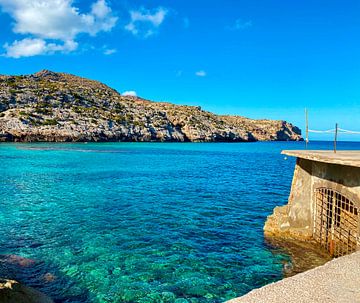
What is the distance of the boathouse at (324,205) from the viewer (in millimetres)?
13887

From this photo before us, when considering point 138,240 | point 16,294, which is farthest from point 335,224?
point 16,294

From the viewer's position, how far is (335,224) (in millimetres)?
15562

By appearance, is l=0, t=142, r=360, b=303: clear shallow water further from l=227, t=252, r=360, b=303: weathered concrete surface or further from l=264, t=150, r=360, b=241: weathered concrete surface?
l=227, t=252, r=360, b=303: weathered concrete surface

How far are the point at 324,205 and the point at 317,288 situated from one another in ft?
30.5

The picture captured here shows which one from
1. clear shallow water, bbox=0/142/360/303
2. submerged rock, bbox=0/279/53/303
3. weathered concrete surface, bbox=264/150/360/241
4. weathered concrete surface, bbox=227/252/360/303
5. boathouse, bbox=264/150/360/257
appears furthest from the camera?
weathered concrete surface, bbox=264/150/360/241

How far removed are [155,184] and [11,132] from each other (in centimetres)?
8645

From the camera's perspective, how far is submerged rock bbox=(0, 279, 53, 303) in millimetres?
8250

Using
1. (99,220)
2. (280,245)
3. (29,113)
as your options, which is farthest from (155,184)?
(29,113)

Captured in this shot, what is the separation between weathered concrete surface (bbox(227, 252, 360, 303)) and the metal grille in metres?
5.47

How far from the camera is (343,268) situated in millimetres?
9422

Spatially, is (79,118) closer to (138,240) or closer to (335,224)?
(138,240)

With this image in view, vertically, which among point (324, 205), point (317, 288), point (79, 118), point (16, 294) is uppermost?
point (79, 118)

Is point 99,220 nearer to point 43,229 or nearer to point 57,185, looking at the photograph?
point 43,229

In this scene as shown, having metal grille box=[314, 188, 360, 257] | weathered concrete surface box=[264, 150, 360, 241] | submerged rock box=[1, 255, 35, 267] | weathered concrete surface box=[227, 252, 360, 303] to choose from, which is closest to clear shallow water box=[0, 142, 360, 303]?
submerged rock box=[1, 255, 35, 267]
